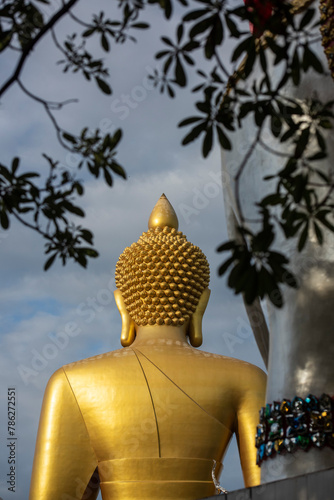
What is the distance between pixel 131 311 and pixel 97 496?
1.92 meters

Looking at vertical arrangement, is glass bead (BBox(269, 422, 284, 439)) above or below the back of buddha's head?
below

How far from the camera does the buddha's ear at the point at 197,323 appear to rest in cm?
833

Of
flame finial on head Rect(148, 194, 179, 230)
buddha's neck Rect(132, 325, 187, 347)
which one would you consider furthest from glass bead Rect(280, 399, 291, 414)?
flame finial on head Rect(148, 194, 179, 230)

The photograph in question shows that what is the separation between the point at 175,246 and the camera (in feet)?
27.7

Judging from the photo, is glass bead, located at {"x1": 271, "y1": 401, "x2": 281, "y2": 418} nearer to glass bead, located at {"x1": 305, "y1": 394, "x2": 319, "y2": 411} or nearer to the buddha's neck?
glass bead, located at {"x1": 305, "y1": 394, "x2": 319, "y2": 411}

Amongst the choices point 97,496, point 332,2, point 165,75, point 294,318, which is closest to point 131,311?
point 97,496

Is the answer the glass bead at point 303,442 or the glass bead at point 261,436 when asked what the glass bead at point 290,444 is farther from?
the glass bead at point 261,436

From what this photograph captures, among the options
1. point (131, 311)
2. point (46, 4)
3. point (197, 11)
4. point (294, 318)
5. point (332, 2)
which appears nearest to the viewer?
point (197, 11)

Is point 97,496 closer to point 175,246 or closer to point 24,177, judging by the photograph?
point 175,246

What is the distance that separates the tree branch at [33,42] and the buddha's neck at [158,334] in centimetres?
503

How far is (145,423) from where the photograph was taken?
7.45 metres

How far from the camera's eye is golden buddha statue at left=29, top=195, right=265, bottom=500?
7332 millimetres

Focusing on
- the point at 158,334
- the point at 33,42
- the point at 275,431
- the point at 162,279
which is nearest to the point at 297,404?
the point at 275,431

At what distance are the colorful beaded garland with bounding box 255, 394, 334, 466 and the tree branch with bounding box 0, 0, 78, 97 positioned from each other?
2.77m
